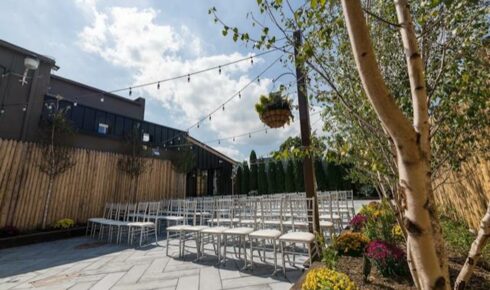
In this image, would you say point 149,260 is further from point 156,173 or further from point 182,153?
point 182,153

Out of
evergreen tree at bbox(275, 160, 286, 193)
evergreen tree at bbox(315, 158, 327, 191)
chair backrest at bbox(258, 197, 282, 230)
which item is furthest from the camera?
evergreen tree at bbox(275, 160, 286, 193)

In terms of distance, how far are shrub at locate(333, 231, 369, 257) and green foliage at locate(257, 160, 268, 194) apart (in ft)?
33.3

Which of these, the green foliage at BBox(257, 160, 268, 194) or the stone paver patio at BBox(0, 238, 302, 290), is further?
the green foliage at BBox(257, 160, 268, 194)

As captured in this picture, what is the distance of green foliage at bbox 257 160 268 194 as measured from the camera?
1323 cm

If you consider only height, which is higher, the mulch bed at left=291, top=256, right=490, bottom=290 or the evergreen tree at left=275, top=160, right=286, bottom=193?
the evergreen tree at left=275, top=160, right=286, bottom=193

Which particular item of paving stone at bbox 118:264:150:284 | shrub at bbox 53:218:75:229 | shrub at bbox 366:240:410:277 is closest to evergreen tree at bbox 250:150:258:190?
shrub at bbox 53:218:75:229

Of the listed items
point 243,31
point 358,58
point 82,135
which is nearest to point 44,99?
point 82,135

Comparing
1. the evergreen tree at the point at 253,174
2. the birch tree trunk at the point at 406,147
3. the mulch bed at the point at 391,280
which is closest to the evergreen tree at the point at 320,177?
the evergreen tree at the point at 253,174

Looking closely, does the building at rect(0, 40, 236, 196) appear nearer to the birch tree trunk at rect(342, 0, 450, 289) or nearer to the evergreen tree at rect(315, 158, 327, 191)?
the evergreen tree at rect(315, 158, 327, 191)

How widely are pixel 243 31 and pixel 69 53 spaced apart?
5166 millimetres

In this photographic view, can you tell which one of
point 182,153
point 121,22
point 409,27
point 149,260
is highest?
point 121,22

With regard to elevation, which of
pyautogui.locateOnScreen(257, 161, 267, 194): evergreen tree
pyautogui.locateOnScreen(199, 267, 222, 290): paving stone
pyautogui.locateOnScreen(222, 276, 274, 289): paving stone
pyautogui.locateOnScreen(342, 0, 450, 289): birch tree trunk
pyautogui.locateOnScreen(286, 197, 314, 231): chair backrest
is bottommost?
pyautogui.locateOnScreen(199, 267, 222, 290): paving stone

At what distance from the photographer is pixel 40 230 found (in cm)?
595

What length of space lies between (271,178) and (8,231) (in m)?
10.4
